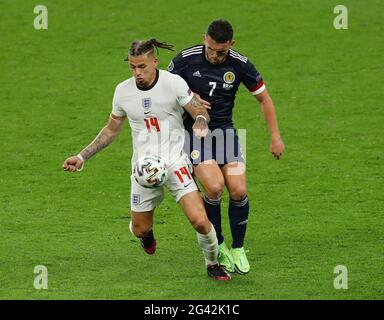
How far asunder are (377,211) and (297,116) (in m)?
4.84

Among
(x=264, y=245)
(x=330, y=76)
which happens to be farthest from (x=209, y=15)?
(x=264, y=245)

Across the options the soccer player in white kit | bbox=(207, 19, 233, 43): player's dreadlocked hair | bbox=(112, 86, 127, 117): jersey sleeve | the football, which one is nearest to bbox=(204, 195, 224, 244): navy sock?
the soccer player in white kit

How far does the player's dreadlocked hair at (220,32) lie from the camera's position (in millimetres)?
10570

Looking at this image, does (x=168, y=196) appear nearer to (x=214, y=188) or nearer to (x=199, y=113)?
(x=214, y=188)

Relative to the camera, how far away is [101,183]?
595 inches

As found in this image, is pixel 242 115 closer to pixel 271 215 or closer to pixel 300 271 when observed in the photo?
pixel 271 215

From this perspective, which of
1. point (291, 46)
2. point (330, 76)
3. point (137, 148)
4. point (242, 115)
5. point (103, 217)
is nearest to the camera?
point (137, 148)

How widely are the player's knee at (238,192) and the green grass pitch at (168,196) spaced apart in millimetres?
734

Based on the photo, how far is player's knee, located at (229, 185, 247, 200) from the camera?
1094 centimetres

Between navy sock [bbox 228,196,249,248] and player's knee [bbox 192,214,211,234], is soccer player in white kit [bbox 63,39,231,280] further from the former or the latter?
navy sock [bbox 228,196,249,248]

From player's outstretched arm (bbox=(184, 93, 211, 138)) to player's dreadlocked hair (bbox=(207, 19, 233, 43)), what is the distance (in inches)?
22.1

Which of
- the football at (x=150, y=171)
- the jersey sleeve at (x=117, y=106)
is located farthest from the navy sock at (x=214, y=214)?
the jersey sleeve at (x=117, y=106)

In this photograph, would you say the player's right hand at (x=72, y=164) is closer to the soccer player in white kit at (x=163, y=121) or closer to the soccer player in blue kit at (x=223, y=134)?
the soccer player in white kit at (x=163, y=121)
